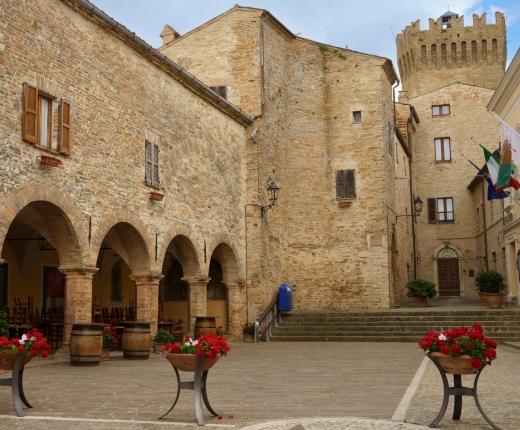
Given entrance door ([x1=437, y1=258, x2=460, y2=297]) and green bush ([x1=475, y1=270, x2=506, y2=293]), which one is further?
entrance door ([x1=437, y1=258, x2=460, y2=297])

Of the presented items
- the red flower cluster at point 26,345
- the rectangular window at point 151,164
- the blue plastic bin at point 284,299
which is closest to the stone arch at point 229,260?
the blue plastic bin at point 284,299

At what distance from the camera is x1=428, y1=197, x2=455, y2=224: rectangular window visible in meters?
36.5

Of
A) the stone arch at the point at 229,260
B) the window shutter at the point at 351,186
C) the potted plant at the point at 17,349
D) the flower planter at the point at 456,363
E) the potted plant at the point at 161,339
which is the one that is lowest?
the potted plant at the point at 161,339

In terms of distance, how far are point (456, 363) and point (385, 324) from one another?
14927mm

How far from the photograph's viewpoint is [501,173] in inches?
739

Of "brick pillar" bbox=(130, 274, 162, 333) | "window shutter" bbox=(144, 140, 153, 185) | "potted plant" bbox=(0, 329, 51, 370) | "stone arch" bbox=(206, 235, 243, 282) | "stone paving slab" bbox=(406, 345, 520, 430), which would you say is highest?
"window shutter" bbox=(144, 140, 153, 185)

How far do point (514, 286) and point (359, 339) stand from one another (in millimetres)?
7311

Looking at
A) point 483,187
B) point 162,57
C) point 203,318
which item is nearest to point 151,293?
point 203,318

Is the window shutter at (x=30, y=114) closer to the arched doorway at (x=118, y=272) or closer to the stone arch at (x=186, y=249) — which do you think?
the arched doorway at (x=118, y=272)

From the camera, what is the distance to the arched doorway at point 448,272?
3594cm

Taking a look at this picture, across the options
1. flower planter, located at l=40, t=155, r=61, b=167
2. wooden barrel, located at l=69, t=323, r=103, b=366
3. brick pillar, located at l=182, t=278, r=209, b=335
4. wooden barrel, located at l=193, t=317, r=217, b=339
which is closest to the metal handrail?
brick pillar, located at l=182, t=278, r=209, b=335

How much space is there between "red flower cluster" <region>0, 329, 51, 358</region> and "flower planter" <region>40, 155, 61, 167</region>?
5.38 m

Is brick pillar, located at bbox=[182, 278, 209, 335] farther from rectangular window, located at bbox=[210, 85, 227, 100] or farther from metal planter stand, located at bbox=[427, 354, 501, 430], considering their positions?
metal planter stand, located at bbox=[427, 354, 501, 430]

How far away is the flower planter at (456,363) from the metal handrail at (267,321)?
14.4m
